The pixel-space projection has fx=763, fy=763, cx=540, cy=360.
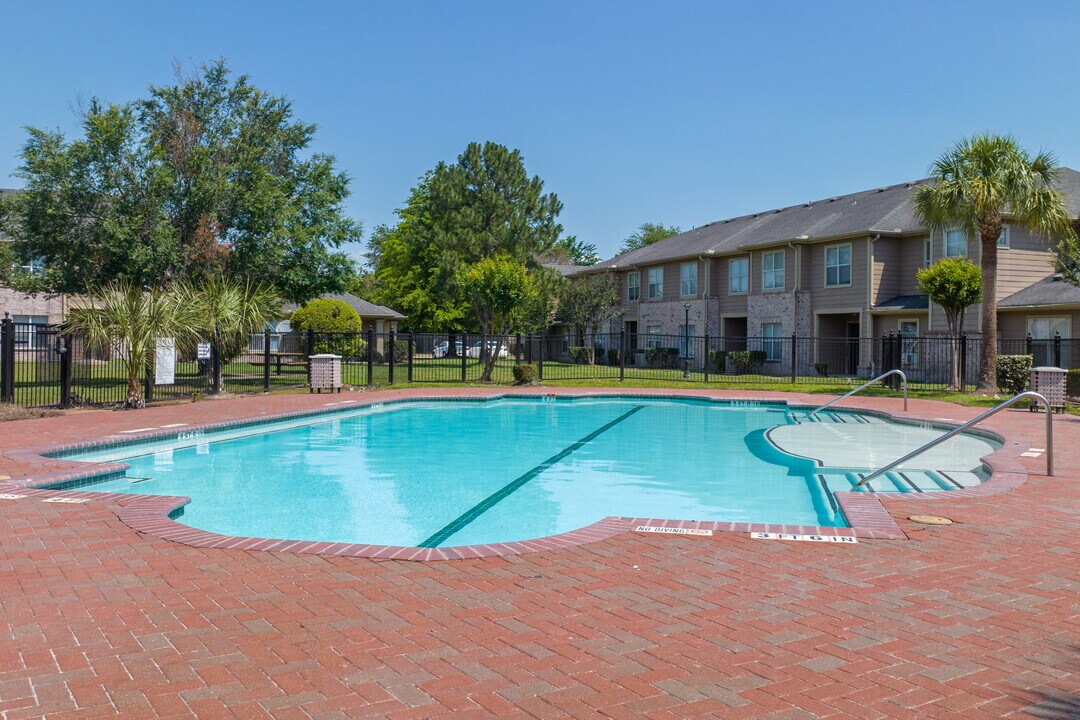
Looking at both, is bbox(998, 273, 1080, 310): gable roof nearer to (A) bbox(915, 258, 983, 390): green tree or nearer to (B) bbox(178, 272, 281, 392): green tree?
(A) bbox(915, 258, 983, 390): green tree

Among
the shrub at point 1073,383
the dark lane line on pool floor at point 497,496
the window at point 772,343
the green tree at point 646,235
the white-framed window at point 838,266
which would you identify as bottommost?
the dark lane line on pool floor at point 497,496

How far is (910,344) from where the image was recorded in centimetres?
2641

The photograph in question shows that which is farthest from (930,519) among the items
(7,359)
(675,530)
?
(7,359)

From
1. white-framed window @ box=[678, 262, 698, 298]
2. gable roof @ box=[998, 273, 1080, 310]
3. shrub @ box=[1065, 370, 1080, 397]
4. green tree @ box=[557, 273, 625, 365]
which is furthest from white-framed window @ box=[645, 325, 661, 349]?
shrub @ box=[1065, 370, 1080, 397]

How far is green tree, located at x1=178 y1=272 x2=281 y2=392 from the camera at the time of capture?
1709 cm

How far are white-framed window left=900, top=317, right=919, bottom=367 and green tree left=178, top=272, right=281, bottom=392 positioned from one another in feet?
67.3

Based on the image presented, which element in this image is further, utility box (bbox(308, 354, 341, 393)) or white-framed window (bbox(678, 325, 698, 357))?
white-framed window (bbox(678, 325, 698, 357))

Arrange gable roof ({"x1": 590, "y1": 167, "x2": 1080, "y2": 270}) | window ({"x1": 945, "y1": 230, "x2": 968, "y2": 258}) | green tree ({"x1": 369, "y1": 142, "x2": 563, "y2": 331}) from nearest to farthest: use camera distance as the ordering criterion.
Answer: window ({"x1": 945, "y1": 230, "x2": 968, "y2": 258}), gable roof ({"x1": 590, "y1": 167, "x2": 1080, "y2": 270}), green tree ({"x1": 369, "y1": 142, "x2": 563, "y2": 331})

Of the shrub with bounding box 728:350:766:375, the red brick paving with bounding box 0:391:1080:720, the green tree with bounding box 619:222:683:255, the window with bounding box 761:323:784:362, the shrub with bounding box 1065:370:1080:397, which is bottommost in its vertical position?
the red brick paving with bounding box 0:391:1080:720

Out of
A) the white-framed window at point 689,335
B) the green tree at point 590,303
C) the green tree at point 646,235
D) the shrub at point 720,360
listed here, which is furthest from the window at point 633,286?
the green tree at point 646,235

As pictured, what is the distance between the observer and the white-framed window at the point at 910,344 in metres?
26.2

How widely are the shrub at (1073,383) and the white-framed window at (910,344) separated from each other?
281 inches

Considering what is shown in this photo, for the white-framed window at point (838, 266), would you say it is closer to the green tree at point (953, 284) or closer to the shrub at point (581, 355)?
the green tree at point (953, 284)

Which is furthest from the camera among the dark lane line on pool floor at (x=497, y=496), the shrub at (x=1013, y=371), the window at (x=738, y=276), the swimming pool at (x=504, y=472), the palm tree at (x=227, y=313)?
the window at (x=738, y=276)
